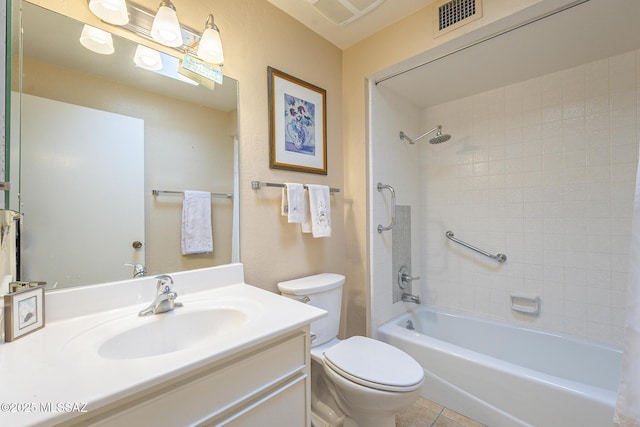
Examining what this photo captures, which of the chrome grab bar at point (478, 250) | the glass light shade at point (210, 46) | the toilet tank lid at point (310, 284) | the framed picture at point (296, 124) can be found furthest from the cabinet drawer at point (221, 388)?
the chrome grab bar at point (478, 250)

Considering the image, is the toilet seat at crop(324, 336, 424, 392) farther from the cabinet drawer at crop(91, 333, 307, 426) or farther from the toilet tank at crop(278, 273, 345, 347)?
the cabinet drawer at crop(91, 333, 307, 426)

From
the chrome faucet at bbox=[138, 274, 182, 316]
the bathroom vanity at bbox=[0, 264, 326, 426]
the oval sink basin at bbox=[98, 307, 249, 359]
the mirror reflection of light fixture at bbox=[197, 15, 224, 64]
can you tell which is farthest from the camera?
the mirror reflection of light fixture at bbox=[197, 15, 224, 64]

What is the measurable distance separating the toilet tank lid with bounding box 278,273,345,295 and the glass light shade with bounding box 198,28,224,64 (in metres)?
1.16

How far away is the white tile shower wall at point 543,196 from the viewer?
1619 millimetres

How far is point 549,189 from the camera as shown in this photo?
1.83m

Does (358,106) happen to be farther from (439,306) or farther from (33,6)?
(439,306)

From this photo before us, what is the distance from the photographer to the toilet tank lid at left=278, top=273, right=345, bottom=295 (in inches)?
54.2

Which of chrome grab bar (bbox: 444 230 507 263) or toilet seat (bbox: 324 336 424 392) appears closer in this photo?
toilet seat (bbox: 324 336 424 392)

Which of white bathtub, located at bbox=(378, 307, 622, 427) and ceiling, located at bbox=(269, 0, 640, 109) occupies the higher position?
ceiling, located at bbox=(269, 0, 640, 109)

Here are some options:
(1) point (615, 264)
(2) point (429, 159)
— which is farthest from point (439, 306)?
(2) point (429, 159)

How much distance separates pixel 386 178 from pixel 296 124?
0.78 metres

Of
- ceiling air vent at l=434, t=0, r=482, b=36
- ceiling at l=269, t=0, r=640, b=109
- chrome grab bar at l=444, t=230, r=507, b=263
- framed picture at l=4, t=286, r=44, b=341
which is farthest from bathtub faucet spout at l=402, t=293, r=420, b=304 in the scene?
framed picture at l=4, t=286, r=44, b=341

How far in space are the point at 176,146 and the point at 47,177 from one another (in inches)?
17.2

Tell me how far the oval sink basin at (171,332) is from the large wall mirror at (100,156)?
26 centimetres
